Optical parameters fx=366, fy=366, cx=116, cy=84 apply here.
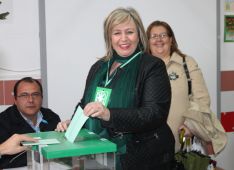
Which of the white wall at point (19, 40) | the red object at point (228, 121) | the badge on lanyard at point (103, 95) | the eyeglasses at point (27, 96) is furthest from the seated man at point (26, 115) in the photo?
the red object at point (228, 121)

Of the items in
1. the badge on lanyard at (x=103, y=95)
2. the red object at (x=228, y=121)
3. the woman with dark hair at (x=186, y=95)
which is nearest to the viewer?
the badge on lanyard at (x=103, y=95)

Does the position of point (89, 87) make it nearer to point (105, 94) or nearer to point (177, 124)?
point (105, 94)

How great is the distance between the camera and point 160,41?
3172 millimetres

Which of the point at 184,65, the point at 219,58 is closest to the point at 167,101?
the point at 184,65

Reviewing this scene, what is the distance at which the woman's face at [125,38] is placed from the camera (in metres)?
1.84

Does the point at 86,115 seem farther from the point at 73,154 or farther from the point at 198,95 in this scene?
the point at 198,95

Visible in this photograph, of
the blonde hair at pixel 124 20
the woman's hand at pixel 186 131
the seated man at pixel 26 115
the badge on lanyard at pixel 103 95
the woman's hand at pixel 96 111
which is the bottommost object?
the woman's hand at pixel 186 131

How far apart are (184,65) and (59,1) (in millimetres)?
1279

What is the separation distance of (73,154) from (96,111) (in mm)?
221

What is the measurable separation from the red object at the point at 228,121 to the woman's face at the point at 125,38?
9.23ft

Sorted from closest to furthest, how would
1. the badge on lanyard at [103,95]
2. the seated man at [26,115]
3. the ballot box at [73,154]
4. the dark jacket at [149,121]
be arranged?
the ballot box at [73,154], the dark jacket at [149,121], the badge on lanyard at [103,95], the seated man at [26,115]

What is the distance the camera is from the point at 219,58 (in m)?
4.25

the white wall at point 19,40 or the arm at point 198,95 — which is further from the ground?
the white wall at point 19,40

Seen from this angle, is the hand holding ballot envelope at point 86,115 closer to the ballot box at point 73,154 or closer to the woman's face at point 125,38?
the ballot box at point 73,154
